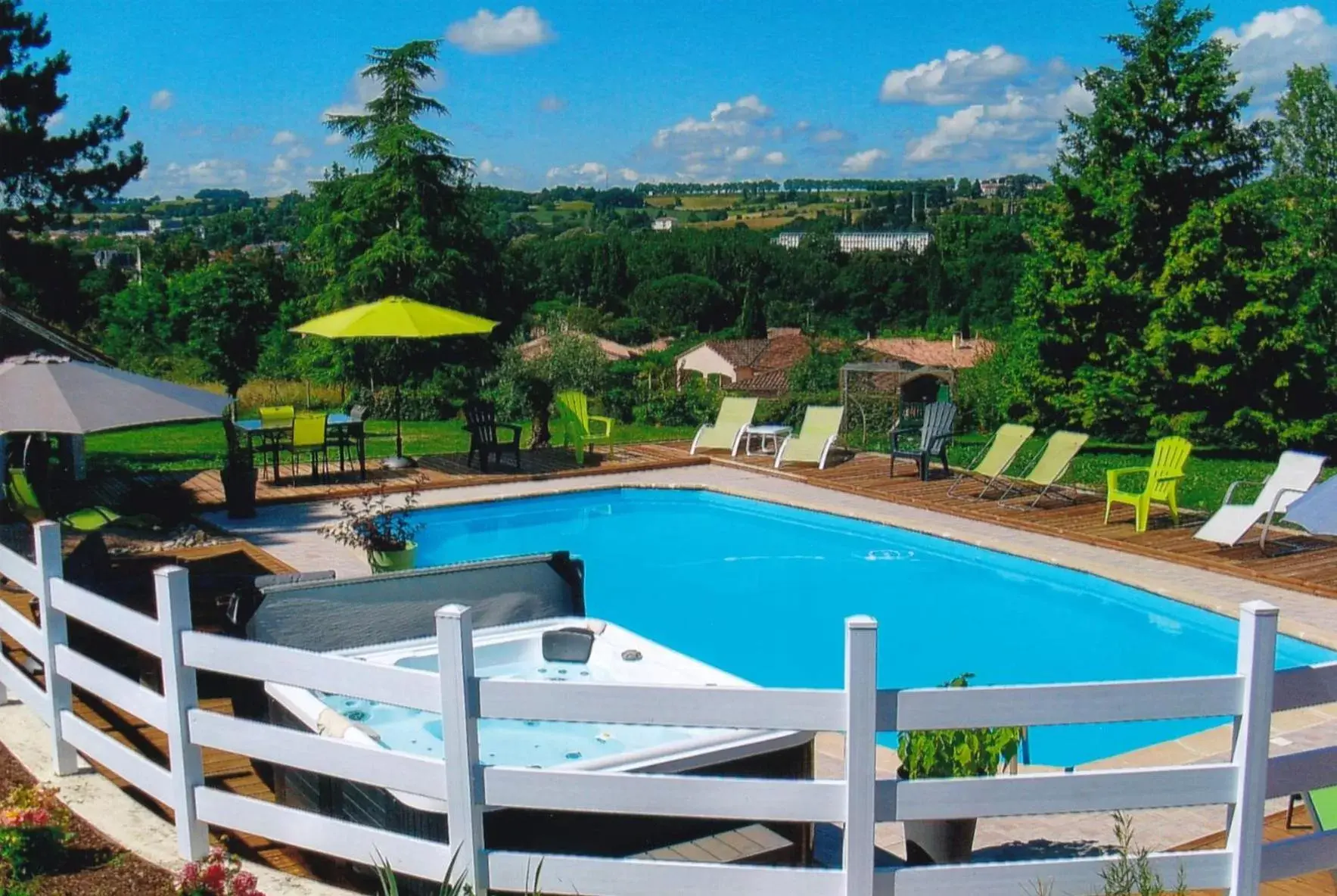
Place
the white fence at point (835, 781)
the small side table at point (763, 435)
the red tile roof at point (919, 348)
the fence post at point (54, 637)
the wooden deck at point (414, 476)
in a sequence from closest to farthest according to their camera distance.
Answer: the white fence at point (835, 781) < the fence post at point (54, 637) < the wooden deck at point (414, 476) < the small side table at point (763, 435) < the red tile roof at point (919, 348)

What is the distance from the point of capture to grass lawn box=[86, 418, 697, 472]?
1723 centimetres

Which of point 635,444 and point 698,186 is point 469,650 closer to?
point 635,444

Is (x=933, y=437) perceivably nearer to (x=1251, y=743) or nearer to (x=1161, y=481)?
(x=1161, y=481)

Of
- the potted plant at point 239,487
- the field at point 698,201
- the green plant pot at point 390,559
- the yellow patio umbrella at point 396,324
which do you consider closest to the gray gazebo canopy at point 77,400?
the green plant pot at point 390,559

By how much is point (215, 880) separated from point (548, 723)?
213 centimetres

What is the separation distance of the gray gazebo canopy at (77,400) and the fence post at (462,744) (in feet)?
20.1

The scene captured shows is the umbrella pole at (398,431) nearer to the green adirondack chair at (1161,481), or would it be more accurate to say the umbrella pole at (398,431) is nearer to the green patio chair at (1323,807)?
the green adirondack chair at (1161,481)

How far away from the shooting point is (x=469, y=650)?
3312 mm

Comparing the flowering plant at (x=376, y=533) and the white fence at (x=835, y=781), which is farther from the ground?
the white fence at (x=835, y=781)

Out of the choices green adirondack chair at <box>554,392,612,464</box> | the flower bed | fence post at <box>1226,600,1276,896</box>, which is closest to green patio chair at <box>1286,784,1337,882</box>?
fence post at <box>1226,600,1276,896</box>

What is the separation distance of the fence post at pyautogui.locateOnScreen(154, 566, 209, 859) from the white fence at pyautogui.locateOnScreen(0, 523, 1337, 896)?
404 millimetres

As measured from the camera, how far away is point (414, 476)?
14.9 meters

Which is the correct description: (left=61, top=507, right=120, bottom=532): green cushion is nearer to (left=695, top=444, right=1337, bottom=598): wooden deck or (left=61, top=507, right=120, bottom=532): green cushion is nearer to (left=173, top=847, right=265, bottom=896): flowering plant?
(left=173, top=847, right=265, bottom=896): flowering plant

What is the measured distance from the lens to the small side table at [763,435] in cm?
1638
